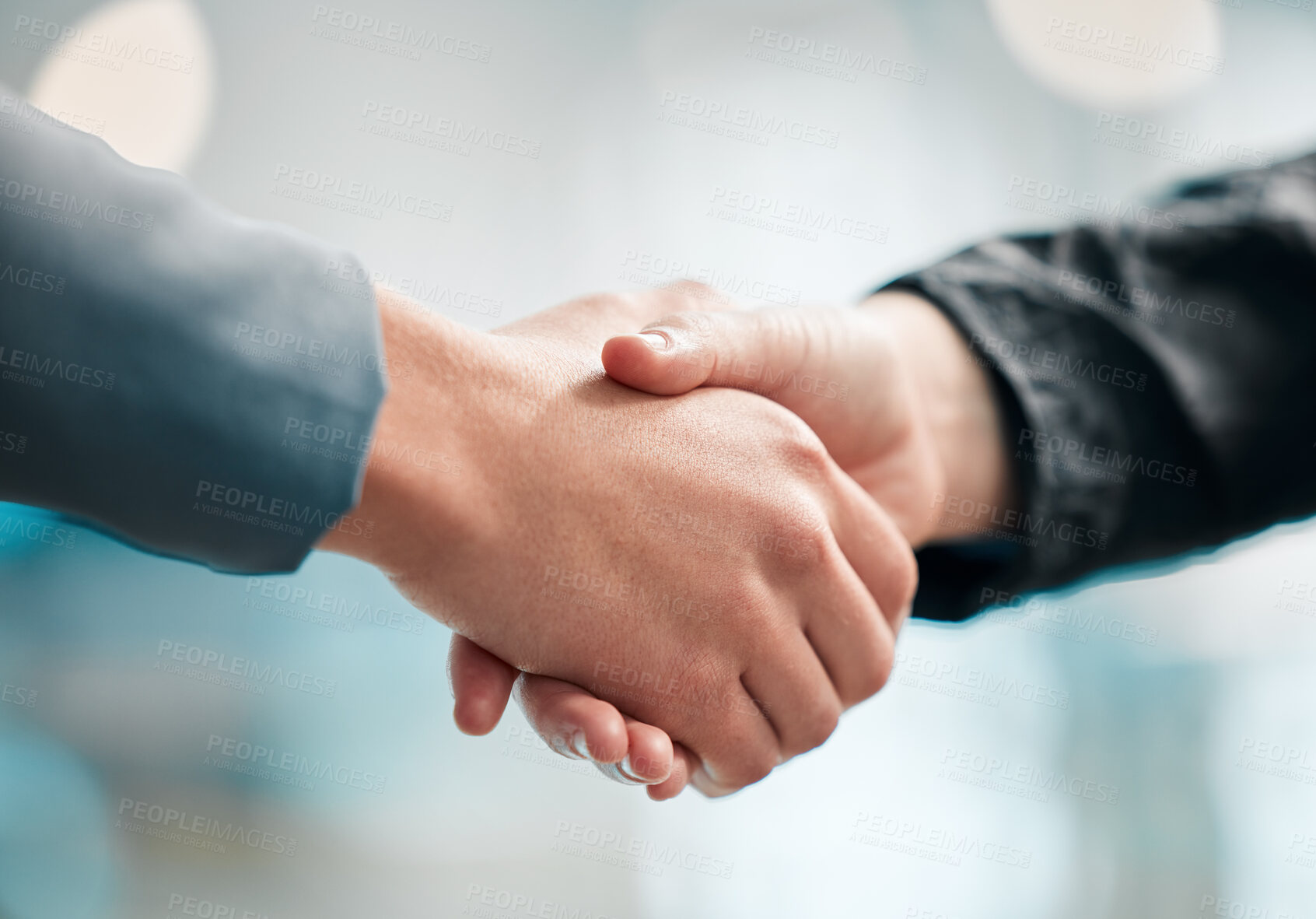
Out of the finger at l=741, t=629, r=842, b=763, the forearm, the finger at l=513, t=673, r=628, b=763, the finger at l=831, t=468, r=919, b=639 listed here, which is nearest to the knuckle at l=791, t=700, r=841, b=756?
the finger at l=741, t=629, r=842, b=763

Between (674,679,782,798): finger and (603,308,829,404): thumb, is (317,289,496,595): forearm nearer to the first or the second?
(603,308,829,404): thumb

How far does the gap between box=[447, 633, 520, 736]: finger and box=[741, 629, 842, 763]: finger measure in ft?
0.87

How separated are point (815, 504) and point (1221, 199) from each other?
72 centimetres

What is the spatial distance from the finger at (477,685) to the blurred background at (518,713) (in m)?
0.94

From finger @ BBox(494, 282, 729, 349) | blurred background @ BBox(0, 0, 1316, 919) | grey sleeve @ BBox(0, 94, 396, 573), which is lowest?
blurred background @ BBox(0, 0, 1316, 919)

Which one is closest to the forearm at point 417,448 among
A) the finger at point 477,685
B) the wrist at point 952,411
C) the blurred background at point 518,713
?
the finger at point 477,685

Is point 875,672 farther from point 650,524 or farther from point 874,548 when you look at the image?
point 650,524

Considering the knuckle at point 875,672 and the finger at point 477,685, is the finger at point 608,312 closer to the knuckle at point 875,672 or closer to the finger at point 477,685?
the finger at point 477,685

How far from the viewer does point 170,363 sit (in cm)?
57

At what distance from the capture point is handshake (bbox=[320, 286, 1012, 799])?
74cm

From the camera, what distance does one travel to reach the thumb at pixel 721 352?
84 cm

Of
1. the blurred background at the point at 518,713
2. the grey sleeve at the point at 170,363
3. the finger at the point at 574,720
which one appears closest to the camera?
the grey sleeve at the point at 170,363

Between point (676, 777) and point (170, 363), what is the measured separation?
Answer: 0.64 metres

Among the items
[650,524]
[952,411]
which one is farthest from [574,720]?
[952,411]
